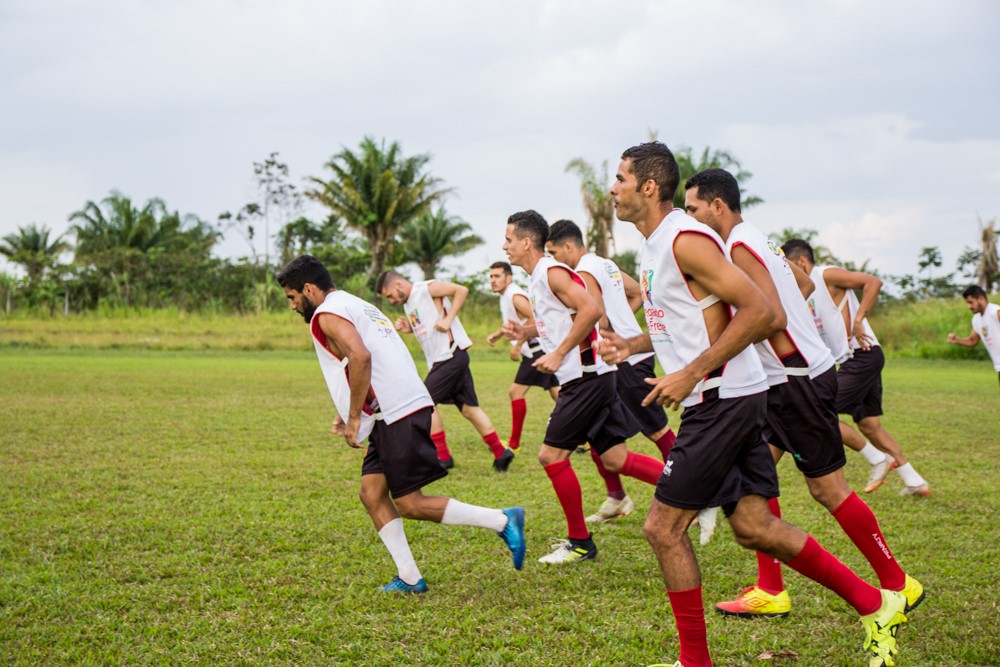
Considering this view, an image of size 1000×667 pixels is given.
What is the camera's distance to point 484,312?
34.3 m

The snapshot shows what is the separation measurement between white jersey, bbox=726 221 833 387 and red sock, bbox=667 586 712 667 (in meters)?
1.29

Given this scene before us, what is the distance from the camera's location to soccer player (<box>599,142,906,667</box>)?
11.1ft

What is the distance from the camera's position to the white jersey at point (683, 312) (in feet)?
11.5

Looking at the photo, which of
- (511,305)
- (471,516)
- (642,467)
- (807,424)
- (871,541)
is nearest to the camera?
(871,541)

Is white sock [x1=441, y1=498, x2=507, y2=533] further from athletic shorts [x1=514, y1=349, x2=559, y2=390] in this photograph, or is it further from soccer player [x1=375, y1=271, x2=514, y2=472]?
athletic shorts [x1=514, y1=349, x2=559, y2=390]

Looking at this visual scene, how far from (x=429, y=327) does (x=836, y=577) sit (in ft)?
19.3

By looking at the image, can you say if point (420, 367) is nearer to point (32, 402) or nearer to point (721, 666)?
point (32, 402)

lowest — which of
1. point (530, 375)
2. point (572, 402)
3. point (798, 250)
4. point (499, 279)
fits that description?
point (530, 375)

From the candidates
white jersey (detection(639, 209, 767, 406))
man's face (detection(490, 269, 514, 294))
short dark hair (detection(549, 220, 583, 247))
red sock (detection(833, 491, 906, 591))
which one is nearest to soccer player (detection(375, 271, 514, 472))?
man's face (detection(490, 269, 514, 294))

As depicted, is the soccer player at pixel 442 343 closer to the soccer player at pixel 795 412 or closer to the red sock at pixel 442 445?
the red sock at pixel 442 445

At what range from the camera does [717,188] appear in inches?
168

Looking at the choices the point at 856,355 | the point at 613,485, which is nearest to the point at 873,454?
the point at 856,355

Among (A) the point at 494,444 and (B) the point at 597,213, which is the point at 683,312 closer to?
(A) the point at 494,444

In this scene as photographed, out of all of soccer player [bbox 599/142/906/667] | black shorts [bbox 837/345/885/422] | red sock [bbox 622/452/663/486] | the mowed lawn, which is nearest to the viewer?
soccer player [bbox 599/142/906/667]
